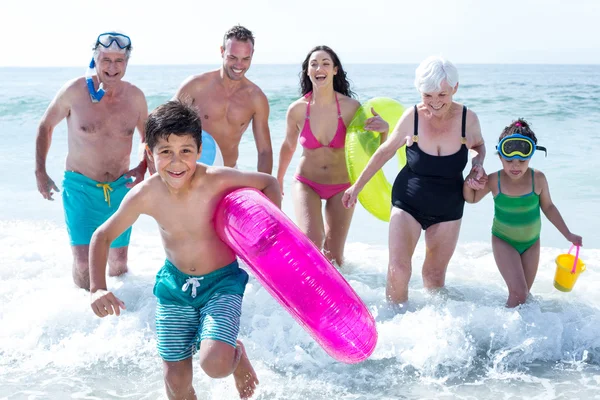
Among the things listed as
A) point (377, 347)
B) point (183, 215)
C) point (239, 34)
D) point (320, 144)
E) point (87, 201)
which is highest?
point (239, 34)

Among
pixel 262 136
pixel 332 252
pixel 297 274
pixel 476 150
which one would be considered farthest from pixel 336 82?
pixel 297 274

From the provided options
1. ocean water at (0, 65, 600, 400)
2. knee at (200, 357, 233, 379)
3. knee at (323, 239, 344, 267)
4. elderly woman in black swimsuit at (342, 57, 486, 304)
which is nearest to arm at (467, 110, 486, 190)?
elderly woman in black swimsuit at (342, 57, 486, 304)

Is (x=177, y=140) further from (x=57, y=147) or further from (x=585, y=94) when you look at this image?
(x=585, y=94)

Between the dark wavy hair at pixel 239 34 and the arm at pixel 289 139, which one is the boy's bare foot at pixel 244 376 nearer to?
the arm at pixel 289 139

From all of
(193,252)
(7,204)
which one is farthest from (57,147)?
(193,252)

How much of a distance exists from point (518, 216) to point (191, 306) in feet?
8.32

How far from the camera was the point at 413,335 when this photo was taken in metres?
4.66

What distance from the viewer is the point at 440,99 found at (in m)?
4.56

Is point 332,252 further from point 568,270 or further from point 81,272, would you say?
point 81,272

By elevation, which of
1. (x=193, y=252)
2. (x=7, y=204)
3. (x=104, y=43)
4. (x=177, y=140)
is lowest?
(x=7, y=204)

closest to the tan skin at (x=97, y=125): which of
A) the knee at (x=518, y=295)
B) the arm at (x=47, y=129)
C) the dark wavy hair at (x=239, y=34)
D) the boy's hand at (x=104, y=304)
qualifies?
the arm at (x=47, y=129)

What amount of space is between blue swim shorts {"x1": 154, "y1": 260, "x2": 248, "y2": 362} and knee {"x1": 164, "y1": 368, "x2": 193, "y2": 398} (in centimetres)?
7

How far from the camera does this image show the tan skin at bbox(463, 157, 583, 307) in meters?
4.84

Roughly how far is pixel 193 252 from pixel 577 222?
237 inches
